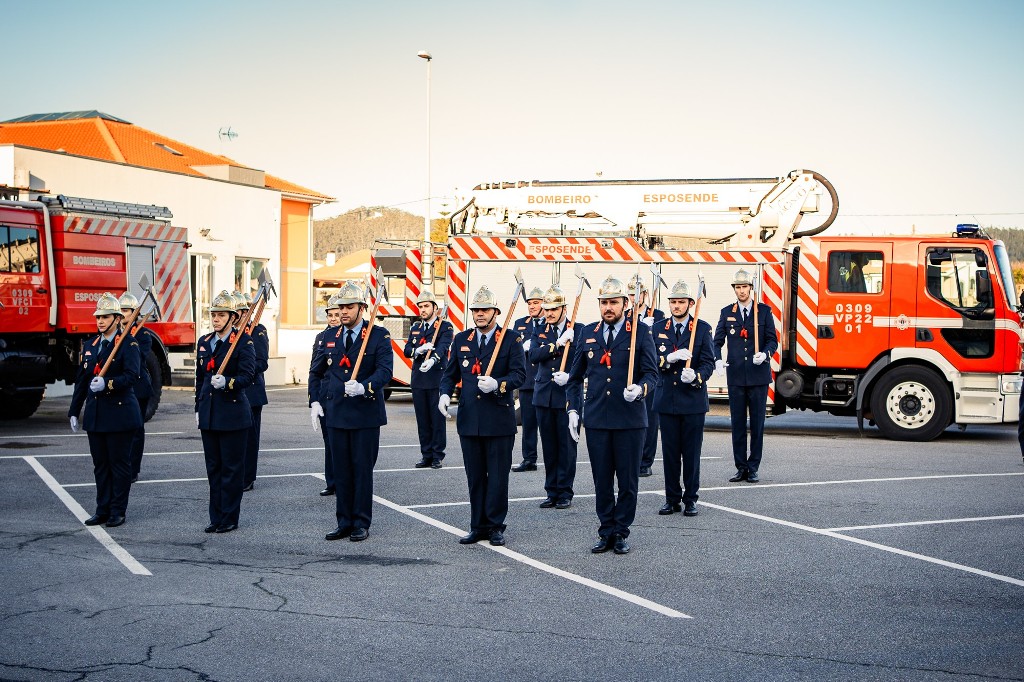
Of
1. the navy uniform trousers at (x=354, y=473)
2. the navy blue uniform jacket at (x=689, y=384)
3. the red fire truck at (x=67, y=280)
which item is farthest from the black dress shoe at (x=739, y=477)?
the red fire truck at (x=67, y=280)

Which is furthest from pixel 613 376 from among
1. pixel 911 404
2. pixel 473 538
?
pixel 911 404

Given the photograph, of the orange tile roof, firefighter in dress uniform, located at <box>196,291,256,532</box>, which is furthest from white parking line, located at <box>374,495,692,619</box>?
the orange tile roof

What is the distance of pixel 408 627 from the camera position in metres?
5.98

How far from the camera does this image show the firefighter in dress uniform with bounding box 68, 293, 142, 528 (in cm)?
885

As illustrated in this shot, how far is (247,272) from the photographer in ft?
101

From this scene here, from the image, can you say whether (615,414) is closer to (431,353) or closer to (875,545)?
(875,545)

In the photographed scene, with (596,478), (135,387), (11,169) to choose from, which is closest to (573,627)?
(596,478)

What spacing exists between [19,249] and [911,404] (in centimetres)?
1165

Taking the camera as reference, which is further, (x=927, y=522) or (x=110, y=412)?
(x=927, y=522)

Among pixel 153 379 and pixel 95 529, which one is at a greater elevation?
pixel 153 379

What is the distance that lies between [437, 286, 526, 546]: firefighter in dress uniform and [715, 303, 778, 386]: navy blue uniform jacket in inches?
140

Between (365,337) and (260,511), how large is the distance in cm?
191

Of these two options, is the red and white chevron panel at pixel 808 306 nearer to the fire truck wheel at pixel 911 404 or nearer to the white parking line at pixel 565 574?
the fire truck wheel at pixel 911 404

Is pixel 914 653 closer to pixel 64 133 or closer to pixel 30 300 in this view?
pixel 30 300
